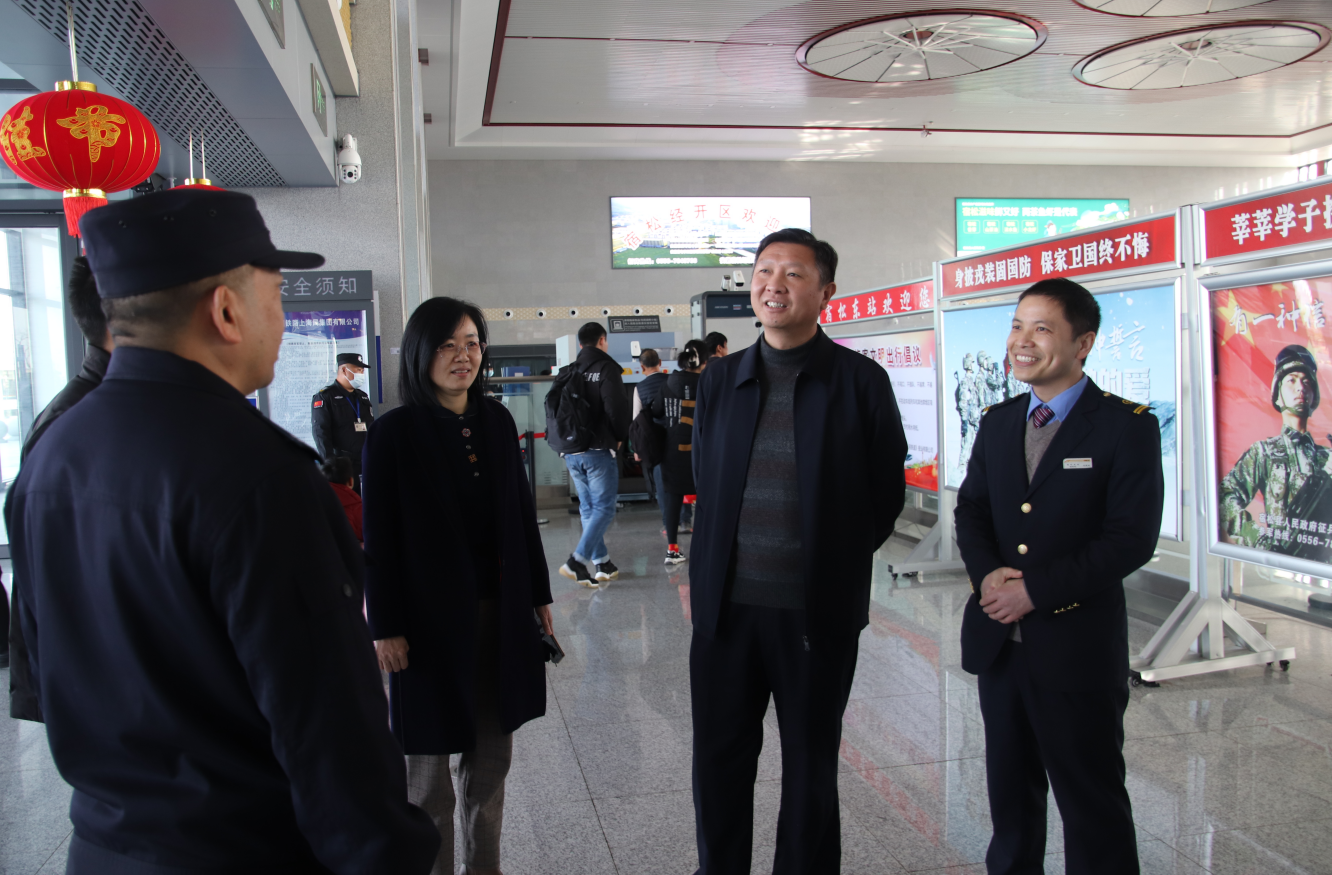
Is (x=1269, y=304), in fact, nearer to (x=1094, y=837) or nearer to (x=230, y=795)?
(x=1094, y=837)

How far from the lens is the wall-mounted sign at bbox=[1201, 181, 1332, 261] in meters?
3.16

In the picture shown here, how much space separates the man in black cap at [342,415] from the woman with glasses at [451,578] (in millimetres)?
3206

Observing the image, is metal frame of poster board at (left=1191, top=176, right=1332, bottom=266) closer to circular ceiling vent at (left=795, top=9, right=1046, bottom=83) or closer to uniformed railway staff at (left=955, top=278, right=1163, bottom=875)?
uniformed railway staff at (left=955, top=278, right=1163, bottom=875)

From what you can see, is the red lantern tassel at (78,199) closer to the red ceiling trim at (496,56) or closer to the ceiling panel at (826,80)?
the red ceiling trim at (496,56)

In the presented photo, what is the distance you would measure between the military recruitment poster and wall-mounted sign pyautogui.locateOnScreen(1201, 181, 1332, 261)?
15 centimetres

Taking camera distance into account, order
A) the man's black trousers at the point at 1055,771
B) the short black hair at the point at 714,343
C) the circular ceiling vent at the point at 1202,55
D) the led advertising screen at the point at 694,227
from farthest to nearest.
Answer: the led advertising screen at the point at 694,227 < the circular ceiling vent at the point at 1202,55 < the short black hair at the point at 714,343 < the man's black trousers at the point at 1055,771

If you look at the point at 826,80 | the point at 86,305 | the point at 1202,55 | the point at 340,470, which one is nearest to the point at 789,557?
the point at 86,305

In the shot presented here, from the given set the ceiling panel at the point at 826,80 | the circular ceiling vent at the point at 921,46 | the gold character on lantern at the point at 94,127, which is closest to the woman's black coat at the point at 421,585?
the gold character on lantern at the point at 94,127

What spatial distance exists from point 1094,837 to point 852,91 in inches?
436

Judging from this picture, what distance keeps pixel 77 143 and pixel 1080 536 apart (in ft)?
10.3

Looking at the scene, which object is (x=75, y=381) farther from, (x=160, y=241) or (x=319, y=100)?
(x=319, y=100)

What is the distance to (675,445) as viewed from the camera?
621cm

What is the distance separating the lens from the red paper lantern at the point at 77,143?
8.77ft

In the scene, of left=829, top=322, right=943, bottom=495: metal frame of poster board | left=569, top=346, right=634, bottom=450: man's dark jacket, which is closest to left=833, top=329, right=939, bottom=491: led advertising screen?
left=829, top=322, right=943, bottom=495: metal frame of poster board
